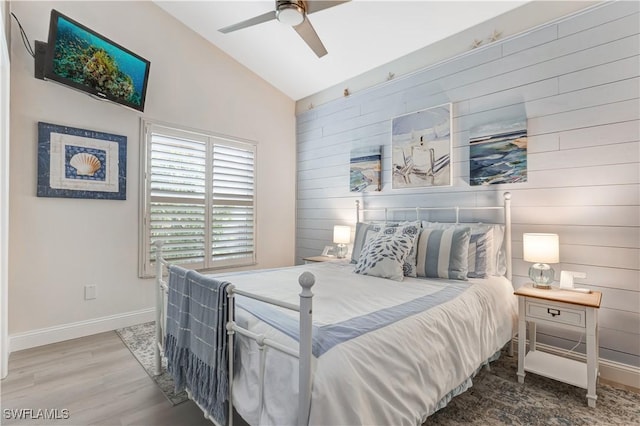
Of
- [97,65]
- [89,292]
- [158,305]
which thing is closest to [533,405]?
[158,305]

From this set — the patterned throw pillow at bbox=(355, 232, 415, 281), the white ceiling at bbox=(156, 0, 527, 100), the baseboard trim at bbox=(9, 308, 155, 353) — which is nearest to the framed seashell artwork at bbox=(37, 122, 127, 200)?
the baseboard trim at bbox=(9, 308, 155, 353)

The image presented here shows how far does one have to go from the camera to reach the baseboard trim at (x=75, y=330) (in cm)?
277

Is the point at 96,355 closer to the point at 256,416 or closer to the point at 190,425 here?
the point at 190,425

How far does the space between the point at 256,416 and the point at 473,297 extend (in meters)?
1.60

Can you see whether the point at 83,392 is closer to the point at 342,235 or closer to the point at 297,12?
the point at 342,235

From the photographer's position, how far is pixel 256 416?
1.32m

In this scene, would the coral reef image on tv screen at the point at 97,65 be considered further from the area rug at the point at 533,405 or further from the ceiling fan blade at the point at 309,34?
the area rug at the point at 533,405

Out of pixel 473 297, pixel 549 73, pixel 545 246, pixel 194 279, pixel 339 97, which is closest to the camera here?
pixel 194 279

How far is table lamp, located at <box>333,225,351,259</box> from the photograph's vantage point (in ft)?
12.9

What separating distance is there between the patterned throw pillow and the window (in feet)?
6.86

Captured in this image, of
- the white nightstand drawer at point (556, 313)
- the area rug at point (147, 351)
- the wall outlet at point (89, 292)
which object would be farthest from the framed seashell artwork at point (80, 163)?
the white nightstand drawer at point (556, 313)

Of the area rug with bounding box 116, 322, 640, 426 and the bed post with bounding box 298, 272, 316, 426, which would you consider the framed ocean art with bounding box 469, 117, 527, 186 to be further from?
the bed post with bounding box 298, 272, 316, 426

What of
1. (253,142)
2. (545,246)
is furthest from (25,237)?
(545,246)

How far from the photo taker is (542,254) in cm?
235
